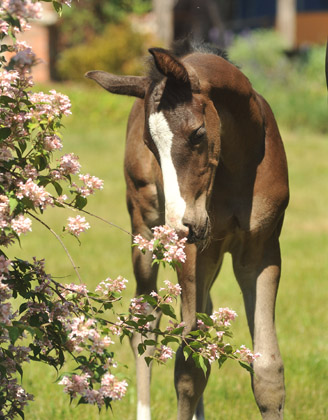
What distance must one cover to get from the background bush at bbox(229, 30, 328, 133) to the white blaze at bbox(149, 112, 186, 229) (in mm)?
14457

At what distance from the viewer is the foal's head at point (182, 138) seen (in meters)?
3.61

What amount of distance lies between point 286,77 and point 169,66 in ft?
55.2

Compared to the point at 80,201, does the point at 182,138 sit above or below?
above

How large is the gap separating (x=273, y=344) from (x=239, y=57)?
57.7 feet

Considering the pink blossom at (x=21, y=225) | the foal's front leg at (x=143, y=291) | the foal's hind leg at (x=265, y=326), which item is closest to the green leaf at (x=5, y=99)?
the pink blossom at (x=21, y=225)

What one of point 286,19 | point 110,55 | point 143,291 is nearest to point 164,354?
point 143,291

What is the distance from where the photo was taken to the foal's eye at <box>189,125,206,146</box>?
12.0 feet

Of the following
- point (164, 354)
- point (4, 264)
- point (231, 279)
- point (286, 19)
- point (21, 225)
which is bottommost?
point (231, 279)

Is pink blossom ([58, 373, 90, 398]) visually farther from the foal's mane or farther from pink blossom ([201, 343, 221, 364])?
the foal's mane

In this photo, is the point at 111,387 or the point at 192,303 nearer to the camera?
the point at 111,387

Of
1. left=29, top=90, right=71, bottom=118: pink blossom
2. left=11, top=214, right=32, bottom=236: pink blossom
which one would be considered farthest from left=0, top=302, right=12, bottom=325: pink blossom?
left=29, top=90, right=71, bottom=118: pink blossom

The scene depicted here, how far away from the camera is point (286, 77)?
20062 millimetres

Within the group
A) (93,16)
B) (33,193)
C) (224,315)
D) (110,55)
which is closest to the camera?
(33,193)

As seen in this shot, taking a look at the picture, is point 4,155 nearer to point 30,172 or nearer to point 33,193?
point 30,172
